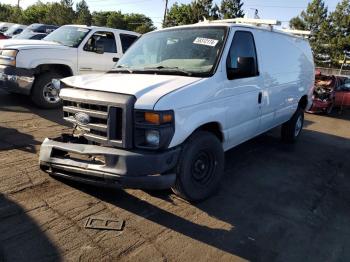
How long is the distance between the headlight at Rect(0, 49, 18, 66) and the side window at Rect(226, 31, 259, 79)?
5.14 meters

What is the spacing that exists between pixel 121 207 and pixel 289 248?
5.92 feet

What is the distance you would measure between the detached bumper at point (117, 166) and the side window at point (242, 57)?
4.94ft

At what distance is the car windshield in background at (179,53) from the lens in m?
4.66

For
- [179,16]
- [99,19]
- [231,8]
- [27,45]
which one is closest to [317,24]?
[231,8]

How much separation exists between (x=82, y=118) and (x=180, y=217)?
151cm

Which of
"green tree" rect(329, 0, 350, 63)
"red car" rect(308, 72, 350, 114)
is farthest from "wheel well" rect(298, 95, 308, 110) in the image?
"green tree" rect(329, 0, 350, 63)

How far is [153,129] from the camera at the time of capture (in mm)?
3742

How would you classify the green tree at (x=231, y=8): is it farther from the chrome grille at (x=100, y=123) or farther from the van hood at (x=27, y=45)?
the chrome grille at (x=100, y=123)

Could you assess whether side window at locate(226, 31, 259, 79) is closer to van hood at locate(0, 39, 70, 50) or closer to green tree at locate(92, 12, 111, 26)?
van hood at locate(0, 39, 70, 50)

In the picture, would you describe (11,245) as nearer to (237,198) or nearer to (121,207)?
(121,207)

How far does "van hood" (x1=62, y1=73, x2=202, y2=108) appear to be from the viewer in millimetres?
3812

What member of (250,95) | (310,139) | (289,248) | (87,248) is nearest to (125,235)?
(87,248)

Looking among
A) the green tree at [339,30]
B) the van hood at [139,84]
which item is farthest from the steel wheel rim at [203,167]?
the green tree at [339,30]

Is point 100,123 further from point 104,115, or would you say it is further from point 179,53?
point 179,53
